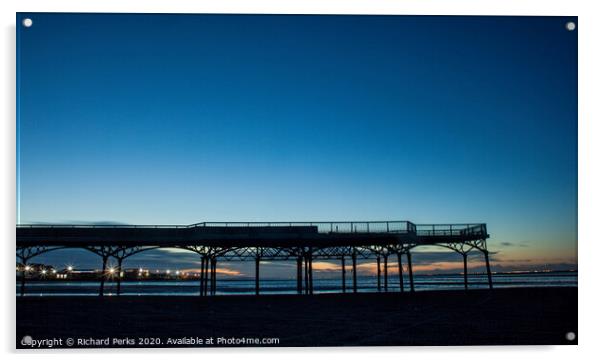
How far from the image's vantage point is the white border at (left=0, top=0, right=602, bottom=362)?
390 inches

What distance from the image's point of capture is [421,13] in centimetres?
1070

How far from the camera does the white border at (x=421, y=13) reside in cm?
991

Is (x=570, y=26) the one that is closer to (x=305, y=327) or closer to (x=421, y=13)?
(x=421, y=13)

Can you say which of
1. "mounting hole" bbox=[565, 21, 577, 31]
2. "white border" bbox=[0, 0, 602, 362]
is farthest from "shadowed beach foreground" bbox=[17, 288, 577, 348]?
"mounting hole" bbox=[565, 21, 577, 31]

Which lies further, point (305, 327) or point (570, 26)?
point (305, 327)

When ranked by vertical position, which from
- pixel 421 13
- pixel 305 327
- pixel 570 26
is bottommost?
pixel 305 327

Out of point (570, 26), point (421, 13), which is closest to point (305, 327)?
point (421, 13)

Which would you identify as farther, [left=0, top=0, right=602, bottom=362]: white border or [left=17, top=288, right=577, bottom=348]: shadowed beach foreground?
[left=17, top=288, right=577, bottom=348]: shadowed beach foreground

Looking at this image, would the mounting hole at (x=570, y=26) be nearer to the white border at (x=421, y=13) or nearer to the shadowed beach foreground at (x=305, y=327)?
the white border at (x=421, y=13)

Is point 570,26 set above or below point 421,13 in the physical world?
below

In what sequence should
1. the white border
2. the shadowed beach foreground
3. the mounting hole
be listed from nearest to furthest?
1. the white border
2. the shadowed beach foreground
3. the mounting hole

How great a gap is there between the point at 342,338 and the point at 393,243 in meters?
14.4

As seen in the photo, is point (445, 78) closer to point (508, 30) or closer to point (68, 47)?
point (508, 30)

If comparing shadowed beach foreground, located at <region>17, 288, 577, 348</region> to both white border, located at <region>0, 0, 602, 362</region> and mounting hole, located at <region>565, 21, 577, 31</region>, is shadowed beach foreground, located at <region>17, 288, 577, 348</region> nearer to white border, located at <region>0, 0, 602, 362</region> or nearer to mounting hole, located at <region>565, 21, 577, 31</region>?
white border, located at <region>0, 0, 602, 362</region>
